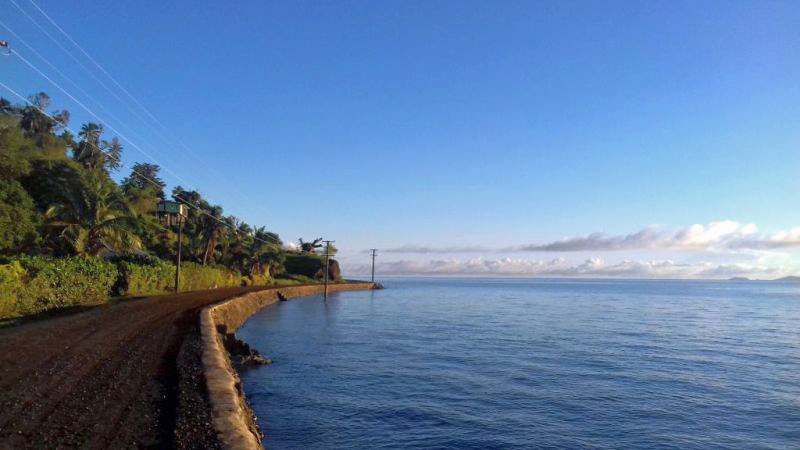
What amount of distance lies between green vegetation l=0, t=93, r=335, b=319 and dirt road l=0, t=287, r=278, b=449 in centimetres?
506

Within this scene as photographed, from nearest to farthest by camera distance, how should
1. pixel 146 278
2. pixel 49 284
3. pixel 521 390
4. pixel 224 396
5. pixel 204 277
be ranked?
pixel 224 396
pixel 521 390
pixel 49 284
pixel 146 278
pixel 204 277

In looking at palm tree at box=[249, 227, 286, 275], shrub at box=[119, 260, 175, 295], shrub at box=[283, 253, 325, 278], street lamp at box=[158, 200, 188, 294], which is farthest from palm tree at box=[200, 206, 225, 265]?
Answer: shrub at box=[283, 253, 325, 278]

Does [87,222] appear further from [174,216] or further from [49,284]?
[174,216]

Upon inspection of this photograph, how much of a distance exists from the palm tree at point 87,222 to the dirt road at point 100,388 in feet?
55.6

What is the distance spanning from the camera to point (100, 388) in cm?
1227

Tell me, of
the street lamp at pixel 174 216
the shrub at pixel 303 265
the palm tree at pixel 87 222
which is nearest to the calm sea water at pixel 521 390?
the palm tree at pixel 87 222

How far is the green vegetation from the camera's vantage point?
2640 centimetres

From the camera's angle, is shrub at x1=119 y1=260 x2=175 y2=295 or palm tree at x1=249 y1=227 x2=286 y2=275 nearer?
shrub at x1=119 y1=260 x2=175 y2=295

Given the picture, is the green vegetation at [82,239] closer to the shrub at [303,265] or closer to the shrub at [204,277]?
the shrub at [204,277]

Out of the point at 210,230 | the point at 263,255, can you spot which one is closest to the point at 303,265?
the point at 263,255

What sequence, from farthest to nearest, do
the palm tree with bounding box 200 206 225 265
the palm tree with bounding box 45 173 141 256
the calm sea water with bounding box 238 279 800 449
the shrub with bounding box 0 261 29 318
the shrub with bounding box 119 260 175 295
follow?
the palm tree with bounding box 200 206 225 265 < the shrub with bounding box 119 260 175 295 < the palm tree with bounding box 45 173 141 256 < the shrub with bounding box 0 261 29 318 < the calm sea water with bounding box 238 279 800 449

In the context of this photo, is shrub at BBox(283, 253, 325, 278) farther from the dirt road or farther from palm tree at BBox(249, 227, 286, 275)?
the dirt road

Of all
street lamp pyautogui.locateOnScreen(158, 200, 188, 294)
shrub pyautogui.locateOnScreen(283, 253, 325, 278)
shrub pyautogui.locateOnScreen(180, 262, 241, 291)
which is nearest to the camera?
street lamp pyautogui.locateOnScreen(158, 200, 188, 294)

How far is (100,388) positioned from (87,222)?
29528 millimetres
